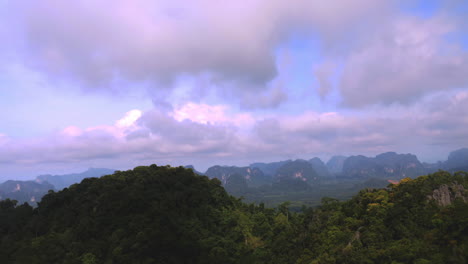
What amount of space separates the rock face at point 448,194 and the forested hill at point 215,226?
87 mm

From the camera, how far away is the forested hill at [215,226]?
22.4 meters

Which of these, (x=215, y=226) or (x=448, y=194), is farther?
(x=215, y=226)

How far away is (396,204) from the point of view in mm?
26266

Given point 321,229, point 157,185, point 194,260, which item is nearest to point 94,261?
point 194,260

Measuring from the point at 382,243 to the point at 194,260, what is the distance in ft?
64.6

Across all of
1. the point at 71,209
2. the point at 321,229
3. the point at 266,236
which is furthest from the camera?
Result: the point at 71,209

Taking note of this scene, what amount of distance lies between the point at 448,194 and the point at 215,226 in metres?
27.0

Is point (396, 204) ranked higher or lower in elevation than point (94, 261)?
higher

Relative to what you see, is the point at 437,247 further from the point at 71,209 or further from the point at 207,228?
the point at 71,209

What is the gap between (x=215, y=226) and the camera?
1426 inches

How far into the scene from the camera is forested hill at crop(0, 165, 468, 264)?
22391mm

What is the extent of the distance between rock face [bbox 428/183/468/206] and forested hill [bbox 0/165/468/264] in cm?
9

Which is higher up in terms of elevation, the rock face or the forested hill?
the rock face

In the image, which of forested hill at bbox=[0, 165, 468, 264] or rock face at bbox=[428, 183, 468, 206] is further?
rock face at bbox=[428, 183, 468, 206]
